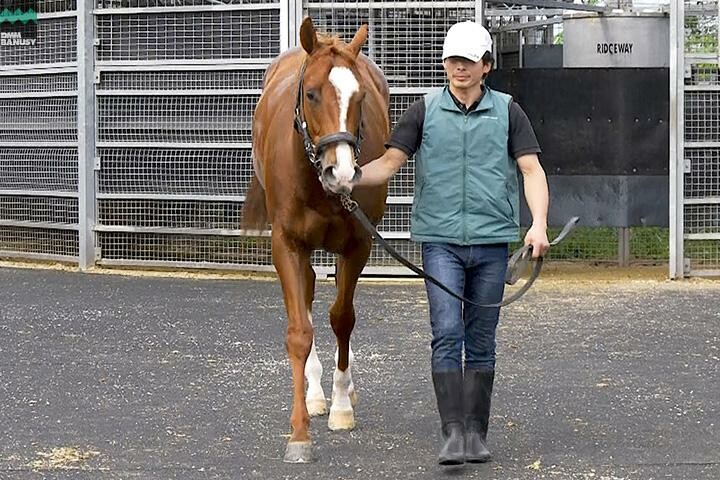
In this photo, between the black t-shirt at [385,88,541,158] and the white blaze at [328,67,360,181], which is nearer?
the white blaze at [328,67,360,181]

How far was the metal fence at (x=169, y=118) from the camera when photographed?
1358 centimetres

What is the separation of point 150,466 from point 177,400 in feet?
5.16

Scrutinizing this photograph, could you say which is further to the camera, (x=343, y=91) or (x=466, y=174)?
(x=466, y=174)

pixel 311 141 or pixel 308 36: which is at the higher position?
pixel 308 36

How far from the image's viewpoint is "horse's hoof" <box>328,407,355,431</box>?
7.44 meters

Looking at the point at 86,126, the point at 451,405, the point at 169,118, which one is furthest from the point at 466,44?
the point at 86,126

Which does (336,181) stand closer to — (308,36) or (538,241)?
(308,36)

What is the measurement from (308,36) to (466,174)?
98 cm

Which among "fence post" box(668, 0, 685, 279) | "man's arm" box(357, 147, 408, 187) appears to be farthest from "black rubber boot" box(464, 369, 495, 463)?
"fence post" box(668, 0, 685, 279)

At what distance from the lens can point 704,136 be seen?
1362cm

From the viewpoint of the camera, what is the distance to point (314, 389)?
7945 millimetres

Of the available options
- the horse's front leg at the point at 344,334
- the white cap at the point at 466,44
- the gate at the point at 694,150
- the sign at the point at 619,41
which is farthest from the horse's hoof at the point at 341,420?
the sign at the point at 619,41
